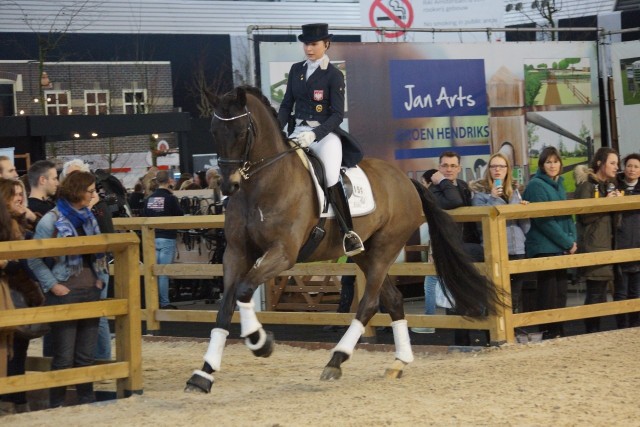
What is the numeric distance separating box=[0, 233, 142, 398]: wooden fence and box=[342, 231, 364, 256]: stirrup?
1.71 m

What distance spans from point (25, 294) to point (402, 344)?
2975mm

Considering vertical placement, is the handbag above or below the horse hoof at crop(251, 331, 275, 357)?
above

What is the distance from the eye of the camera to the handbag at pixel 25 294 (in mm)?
7949

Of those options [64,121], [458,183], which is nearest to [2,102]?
[64,121]

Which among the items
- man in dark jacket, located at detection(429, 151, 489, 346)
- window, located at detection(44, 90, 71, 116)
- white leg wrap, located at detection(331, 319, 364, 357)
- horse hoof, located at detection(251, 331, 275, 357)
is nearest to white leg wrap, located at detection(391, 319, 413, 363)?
white leg wrap, located at detection(331, 319, 364, 357)

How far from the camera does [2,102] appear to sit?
110 feet

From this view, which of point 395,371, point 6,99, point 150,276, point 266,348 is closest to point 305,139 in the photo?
point 266,348

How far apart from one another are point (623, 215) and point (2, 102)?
1010 inches

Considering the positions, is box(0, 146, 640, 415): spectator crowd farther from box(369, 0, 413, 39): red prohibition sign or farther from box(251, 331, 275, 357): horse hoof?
box(369, 0, 413, 39): red prohibition sign

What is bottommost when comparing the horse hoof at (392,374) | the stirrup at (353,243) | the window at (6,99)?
the horse hoof at (392,374)

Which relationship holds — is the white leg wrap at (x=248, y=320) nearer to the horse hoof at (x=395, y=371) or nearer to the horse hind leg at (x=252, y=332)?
the horse hind leg at (x=252, y=332)

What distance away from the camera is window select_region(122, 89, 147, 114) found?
3594 centimetres

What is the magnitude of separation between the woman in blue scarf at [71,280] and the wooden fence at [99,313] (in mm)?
187

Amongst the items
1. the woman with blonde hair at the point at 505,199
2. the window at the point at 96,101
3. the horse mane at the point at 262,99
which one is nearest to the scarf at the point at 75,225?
the horse mane at the point at 262,99
